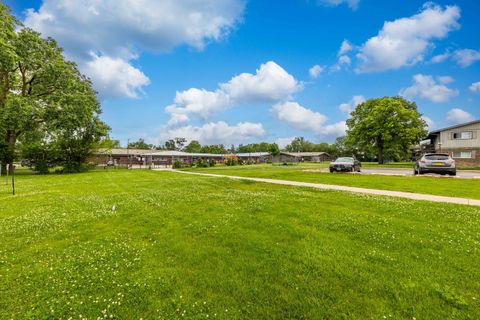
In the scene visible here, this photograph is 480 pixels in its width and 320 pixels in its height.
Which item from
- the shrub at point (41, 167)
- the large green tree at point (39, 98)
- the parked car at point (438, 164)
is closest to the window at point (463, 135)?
the parked car at point (438, 164)

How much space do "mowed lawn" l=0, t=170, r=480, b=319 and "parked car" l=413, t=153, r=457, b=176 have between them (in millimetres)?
13471

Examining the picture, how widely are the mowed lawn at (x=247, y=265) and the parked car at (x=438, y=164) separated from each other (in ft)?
44.2

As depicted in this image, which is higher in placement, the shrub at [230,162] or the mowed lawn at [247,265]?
the shrub at [230,162]

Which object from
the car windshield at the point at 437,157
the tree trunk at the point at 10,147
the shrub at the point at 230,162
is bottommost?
the shrub at the point at 230,162

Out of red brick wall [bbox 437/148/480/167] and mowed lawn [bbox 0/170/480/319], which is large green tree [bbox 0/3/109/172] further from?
red brick wall [bbox 437/148/480/167]

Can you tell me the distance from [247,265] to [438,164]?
20.8 meters

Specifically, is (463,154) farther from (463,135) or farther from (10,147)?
(10,147)

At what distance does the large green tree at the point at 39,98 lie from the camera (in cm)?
2482

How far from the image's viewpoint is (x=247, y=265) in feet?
13.6

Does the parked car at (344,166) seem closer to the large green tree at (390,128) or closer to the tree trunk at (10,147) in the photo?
the large green tree at (390,128)

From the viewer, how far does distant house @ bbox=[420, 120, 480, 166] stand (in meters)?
33.4

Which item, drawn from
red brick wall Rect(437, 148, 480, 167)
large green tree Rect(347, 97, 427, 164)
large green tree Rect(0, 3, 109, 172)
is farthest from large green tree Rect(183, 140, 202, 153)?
red brick wall Rect(437, 148, 480, 167)

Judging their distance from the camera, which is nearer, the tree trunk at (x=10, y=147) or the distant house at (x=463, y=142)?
the tree trunk at (x=10, y=147)

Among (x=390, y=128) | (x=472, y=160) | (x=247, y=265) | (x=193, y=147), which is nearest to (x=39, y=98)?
(x=247, y=265)
